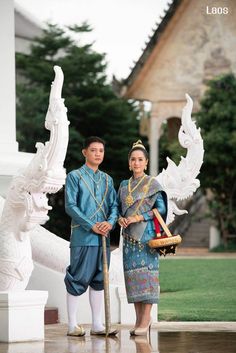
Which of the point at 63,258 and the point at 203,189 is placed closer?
the point at 63,258

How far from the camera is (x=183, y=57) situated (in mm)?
30234

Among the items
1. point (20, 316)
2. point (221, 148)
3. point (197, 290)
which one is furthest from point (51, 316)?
point (221, 148)

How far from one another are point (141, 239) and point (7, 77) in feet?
10.0

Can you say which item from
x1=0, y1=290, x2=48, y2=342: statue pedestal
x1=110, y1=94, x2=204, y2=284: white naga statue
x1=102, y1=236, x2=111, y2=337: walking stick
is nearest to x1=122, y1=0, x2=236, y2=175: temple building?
x1=110, y1=94, x2=204, y2=284: white naga statue

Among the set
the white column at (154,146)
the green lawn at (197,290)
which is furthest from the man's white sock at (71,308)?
the white column at (154,146)

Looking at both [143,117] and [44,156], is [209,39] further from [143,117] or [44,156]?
[44,156]

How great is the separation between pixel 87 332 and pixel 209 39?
2242 cm

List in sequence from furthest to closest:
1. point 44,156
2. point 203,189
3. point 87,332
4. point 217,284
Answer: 1. point 203,189
2. point 217,284
3. point 87,332
4. point 44,156

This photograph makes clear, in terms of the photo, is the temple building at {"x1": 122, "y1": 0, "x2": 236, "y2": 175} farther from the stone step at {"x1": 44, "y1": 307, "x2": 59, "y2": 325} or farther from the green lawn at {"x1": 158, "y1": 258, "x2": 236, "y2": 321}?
the stone step at {"x1": 44, "y1": 307, "x2": 59, "y2": 325}

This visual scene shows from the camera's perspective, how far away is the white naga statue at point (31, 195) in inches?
284

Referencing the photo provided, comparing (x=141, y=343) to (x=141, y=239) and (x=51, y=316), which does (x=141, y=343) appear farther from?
(x=51, y=316)

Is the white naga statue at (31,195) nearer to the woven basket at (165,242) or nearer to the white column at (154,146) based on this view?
the woven basket at (165,242)

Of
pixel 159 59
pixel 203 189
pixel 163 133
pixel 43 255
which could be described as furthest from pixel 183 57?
pixel 43 255

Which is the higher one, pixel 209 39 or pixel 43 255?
pixel 209 39
